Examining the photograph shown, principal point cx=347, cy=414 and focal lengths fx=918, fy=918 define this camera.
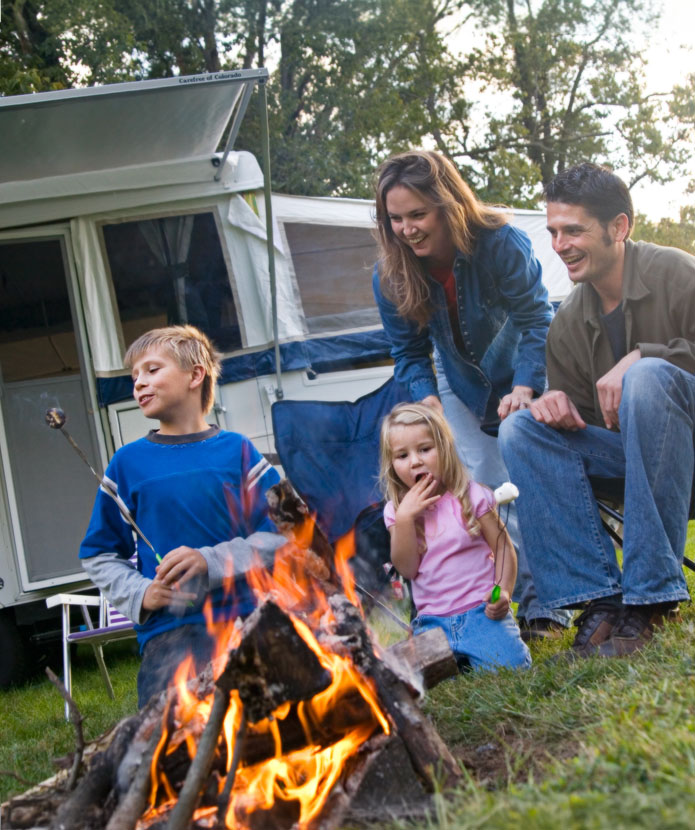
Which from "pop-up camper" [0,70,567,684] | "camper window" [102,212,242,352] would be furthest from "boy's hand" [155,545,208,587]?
"camper window" [102,212,242,352]

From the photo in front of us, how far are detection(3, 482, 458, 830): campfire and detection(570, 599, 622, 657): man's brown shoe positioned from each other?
0.87 metres

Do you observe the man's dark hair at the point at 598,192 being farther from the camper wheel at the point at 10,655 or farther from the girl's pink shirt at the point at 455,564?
the camper wheel at the point at 10,655

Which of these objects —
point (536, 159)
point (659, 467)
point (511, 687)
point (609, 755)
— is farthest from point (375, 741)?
point (536, 159)

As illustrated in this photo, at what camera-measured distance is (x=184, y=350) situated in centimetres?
271

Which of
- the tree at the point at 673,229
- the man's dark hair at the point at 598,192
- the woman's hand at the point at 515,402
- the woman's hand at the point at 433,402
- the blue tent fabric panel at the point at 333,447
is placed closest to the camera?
the man's dark hair at the point at 598,192

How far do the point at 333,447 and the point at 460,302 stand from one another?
0.94 metres

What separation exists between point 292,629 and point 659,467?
1339mm

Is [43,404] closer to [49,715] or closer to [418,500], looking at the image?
[49,715]

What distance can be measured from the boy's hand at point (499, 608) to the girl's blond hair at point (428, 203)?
4.39 feet

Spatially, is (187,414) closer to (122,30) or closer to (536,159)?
(122,30)

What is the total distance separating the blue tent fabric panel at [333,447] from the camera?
392cm

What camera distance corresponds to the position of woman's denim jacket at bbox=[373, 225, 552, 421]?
3490 millimetres

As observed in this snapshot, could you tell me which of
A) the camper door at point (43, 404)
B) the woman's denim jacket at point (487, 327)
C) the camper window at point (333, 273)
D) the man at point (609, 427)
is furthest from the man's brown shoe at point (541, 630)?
the camper door at point (43, 404)

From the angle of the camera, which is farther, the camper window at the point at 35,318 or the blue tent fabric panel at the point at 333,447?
the camper window at the point at 35,318
